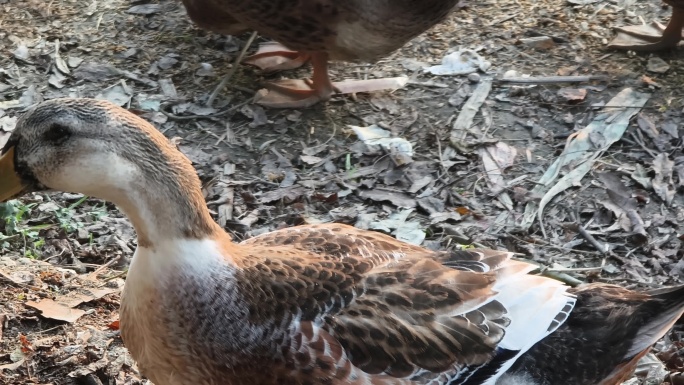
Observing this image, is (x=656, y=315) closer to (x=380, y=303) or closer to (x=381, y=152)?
(x=380, y=303)

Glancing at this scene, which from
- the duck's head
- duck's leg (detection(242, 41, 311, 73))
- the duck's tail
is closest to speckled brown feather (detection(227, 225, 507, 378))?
the duck's head

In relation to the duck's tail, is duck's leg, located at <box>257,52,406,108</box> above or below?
below

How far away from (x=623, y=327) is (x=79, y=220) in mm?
2566

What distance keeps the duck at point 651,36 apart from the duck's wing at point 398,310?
2.91 metres

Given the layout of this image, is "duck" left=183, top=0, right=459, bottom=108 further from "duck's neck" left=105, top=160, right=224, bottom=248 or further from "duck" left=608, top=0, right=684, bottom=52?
"duck's neck" left=105, top=160, right=224, bottom=248

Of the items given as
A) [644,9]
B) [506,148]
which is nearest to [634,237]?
[506,148]

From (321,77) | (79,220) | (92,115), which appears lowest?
(79,220)

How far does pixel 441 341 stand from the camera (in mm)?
2840

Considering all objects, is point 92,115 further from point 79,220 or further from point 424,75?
point 424,75

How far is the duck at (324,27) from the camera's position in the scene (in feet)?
15.3

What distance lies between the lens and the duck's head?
2.57 m

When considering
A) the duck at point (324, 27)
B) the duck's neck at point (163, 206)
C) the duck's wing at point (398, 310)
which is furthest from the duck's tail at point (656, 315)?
the duck at point (324, 27)

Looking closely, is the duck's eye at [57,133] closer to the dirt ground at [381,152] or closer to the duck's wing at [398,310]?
the duck's wing at [398,310]

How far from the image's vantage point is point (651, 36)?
216 inches
